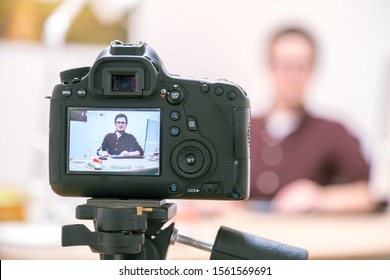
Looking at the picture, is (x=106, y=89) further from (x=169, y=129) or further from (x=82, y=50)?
(x=82, y=50)

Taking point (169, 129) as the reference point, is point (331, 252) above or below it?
below

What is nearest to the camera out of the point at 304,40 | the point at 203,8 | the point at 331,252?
the point at 331,252

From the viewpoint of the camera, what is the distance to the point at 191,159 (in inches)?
26.9

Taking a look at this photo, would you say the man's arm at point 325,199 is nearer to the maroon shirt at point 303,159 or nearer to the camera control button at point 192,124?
the maroon shirt at point 303,159

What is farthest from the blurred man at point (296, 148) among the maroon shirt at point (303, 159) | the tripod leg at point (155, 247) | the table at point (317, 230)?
the tripod leg at point (155, 247)

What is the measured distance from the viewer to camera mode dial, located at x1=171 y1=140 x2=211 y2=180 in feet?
2.25

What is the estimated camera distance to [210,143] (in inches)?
27.2

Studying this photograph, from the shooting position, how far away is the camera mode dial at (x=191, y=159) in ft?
2.25

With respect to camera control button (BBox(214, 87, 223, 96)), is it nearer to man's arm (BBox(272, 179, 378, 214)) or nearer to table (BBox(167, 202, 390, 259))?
table (BBox(167, 202, 390, 259))

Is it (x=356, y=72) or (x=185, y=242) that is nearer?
(x=185, y=242)

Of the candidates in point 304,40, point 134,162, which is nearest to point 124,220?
point 134,162

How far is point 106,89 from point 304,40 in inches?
69.2

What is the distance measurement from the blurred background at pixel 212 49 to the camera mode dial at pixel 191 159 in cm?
160

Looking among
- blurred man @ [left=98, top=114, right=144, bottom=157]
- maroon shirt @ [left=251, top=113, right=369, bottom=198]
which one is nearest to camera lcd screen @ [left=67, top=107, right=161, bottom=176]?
blurred man @ [left=98, top=114, right=144, bottom=157]
